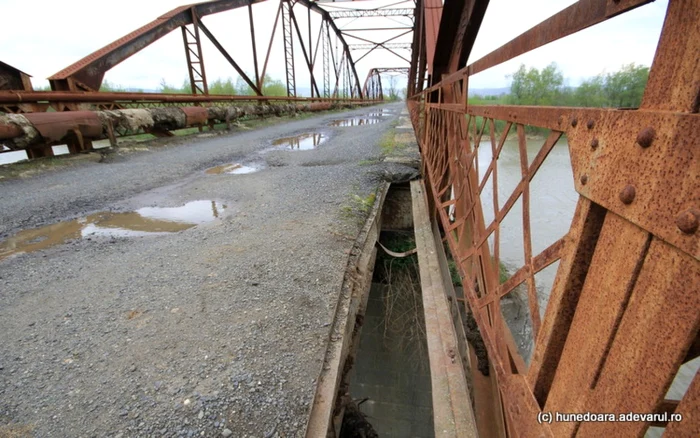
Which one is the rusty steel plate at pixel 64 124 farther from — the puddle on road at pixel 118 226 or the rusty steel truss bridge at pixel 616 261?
the rusty steel truss bridge at pixel 616 261

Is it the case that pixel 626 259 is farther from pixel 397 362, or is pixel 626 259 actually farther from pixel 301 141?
pixel 301 141

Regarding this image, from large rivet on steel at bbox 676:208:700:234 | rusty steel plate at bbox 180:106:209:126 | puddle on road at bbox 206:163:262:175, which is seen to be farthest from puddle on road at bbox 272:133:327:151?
large rivet on steel at bbox 676:208:700:234

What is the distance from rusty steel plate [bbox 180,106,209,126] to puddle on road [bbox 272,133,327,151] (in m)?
2.34

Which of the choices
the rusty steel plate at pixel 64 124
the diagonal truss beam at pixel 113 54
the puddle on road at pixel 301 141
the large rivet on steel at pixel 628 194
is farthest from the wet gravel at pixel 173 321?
the diagonal truss beam at pixel 113 54

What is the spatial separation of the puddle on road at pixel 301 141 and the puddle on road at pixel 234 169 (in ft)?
5.79

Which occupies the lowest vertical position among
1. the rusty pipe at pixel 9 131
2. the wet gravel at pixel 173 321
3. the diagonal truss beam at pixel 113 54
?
the wet gravel at pixel 173 321

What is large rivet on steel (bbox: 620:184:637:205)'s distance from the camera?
55 centimetres

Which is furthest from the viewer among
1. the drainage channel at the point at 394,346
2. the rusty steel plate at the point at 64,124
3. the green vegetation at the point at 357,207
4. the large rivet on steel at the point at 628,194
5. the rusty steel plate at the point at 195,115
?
the rusty steel plate at the point at 195,115

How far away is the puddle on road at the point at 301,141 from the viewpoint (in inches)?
285

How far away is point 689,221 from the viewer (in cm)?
43

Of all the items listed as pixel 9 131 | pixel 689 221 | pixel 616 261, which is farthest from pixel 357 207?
pixel 9 131

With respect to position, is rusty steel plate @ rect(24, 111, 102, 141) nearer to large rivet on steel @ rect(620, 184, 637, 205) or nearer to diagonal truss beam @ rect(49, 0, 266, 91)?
diagonal truss beam @ rect(49, 0, 266, 91)

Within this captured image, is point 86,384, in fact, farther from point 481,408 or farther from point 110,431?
point 481,408

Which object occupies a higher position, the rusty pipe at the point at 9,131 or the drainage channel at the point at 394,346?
the rusty pipe at the point at 9,131
